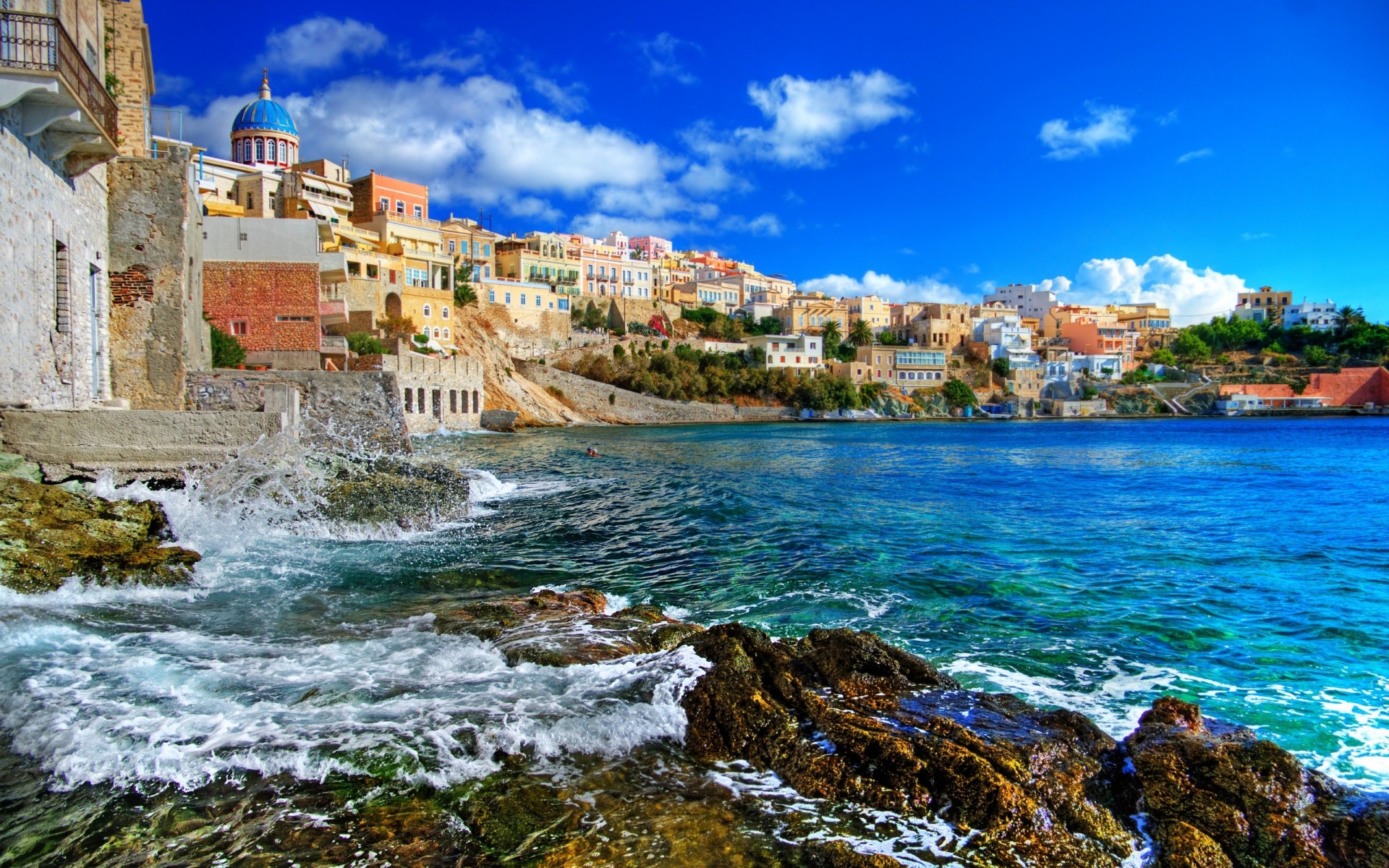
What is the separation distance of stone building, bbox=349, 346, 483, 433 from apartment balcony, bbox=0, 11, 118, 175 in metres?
19.3

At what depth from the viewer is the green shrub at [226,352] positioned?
67.4ft

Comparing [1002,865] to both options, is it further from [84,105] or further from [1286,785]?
[84,105]

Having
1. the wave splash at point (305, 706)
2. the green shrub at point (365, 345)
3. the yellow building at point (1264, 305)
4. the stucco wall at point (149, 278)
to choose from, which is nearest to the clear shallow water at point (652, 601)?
the wave splash at point (305, 706)

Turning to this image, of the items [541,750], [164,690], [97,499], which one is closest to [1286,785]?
[541,750]

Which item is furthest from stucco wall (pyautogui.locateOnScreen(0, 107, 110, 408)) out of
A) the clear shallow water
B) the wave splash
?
the wave splash

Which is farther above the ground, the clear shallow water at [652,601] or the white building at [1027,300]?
the white building at [1027,300]

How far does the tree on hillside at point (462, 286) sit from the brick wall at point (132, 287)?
48641 mm

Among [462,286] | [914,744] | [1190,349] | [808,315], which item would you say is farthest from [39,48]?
[1190,349]

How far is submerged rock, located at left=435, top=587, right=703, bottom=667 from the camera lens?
6262 mm

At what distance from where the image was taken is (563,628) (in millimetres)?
6996

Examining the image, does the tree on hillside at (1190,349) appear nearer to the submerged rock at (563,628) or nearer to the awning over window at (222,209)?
the awning over window at (222,209)

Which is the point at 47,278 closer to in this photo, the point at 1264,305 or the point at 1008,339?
the point at 1008,339

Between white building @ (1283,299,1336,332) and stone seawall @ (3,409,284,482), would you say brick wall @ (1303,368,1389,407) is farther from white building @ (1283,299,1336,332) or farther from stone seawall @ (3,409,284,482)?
stone seawall @ (3,409,284,482)

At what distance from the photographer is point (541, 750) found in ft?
15.0
